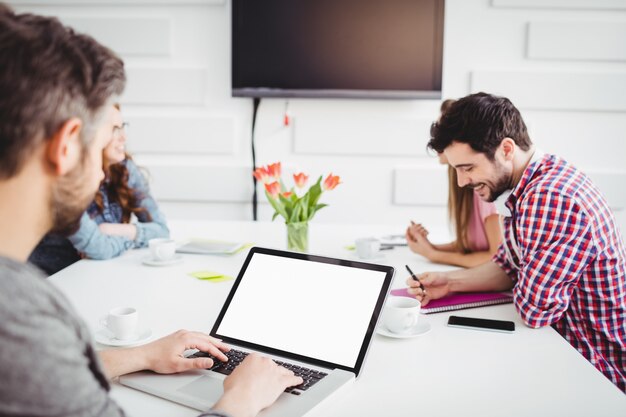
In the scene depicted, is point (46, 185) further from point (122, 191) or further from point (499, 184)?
point (122, 191)

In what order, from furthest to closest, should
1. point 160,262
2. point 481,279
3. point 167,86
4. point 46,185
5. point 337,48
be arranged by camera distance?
1. point 167,86
2. point 337,48
3. point 160,262
4. point 481,279
5. point 46,185

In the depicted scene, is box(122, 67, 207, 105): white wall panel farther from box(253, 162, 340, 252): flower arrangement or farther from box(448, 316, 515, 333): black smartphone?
box(448, 316, 515, 333): black smartphone

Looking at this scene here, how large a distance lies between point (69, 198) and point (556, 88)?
3.43 m

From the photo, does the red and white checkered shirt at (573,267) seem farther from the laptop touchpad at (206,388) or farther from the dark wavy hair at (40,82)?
the dark wavy hair at (40,82)

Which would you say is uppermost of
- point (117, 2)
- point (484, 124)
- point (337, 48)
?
point (117, 2)

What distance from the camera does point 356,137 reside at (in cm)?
374

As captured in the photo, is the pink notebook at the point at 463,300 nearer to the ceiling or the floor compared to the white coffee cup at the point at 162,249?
nearer to the floor

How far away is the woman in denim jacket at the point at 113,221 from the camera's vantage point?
201 cm

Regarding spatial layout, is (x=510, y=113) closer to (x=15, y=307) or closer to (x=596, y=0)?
(x=15, y=307)

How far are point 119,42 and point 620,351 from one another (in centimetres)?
332

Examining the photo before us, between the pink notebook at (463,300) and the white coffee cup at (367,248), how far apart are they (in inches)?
14.6

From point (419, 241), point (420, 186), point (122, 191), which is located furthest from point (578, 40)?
point (122, 191)

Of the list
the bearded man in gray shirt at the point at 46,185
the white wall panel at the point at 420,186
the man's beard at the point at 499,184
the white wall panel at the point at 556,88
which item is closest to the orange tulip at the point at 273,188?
the man's beard at the point at 499,184

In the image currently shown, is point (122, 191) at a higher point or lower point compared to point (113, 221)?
higher
